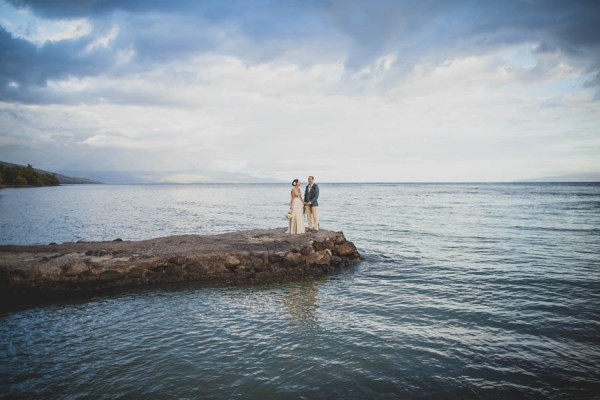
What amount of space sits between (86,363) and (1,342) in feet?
11.4

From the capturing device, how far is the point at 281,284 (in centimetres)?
1575

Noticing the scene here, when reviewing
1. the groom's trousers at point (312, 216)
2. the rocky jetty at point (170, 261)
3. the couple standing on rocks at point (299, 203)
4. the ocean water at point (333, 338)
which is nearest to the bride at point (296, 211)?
the couple standing on rocks at point (299, 203)

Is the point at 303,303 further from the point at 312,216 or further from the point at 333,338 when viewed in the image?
the point at 312,216

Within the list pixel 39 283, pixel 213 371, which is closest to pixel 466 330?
pixel 213 371

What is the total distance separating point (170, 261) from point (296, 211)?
869cm

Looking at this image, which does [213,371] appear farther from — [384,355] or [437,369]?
[437,369]

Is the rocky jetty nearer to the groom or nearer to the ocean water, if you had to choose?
the ocean water

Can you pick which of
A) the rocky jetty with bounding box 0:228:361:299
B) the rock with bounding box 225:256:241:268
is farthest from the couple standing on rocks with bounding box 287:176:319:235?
the rock with bounding box 225:256:241:268

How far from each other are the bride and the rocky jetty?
1.32 metres

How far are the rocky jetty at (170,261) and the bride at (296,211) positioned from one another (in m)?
1.32

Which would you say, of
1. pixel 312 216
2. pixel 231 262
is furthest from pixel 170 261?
pixel 312 216

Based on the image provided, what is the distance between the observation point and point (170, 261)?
15906 mm

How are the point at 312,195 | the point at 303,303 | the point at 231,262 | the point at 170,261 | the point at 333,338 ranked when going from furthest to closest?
1. the point at 312,195
2. the point at 231,262
3. the point at 170,261
4. the point at 303,303
5. the point at 333,338

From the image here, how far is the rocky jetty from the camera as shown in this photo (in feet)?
45.8
